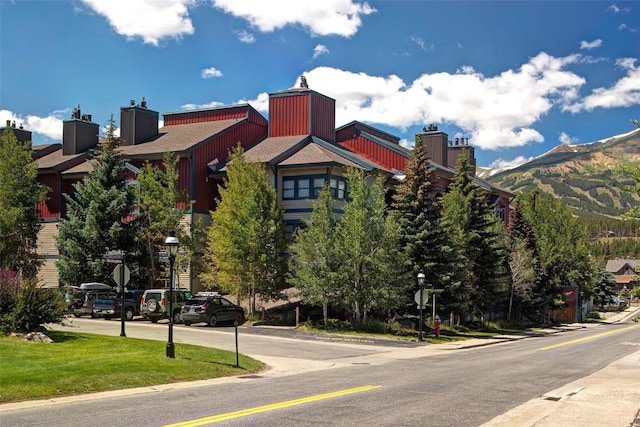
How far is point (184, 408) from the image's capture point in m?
11.7

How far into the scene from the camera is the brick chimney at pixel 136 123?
163 ft

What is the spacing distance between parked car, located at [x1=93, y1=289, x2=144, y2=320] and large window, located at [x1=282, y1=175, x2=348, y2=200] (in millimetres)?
12550

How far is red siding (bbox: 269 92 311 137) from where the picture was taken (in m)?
51.1

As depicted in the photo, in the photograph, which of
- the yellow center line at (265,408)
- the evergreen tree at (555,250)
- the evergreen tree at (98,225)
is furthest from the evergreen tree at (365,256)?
the evergreen tree at (555,250)

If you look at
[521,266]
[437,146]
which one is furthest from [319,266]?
[437,146]

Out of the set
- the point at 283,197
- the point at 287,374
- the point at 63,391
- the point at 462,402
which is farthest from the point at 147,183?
the point at 462,402

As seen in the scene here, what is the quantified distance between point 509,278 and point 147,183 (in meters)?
29.5

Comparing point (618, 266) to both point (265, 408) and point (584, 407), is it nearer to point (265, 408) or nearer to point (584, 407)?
point (584, 407)

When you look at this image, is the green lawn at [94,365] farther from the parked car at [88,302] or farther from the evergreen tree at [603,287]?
the evergreen tree at [603,287]

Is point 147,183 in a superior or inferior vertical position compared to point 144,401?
superior

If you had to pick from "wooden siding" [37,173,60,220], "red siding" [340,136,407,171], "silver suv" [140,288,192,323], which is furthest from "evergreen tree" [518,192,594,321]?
"wooden siding" [37,173,60,220]

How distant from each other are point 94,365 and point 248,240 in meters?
21.4

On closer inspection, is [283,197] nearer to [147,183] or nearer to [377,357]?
[147,183]

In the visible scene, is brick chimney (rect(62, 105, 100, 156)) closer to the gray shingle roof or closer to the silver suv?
the silver suv
